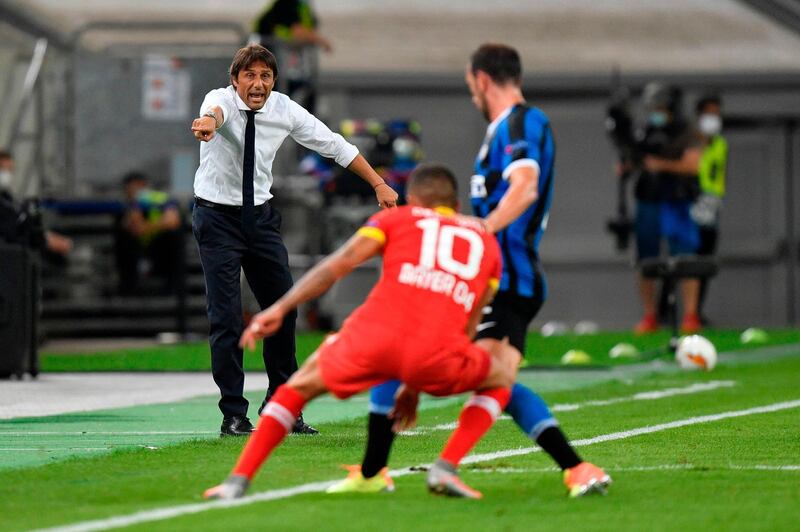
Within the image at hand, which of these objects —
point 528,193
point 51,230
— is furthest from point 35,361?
point 528,193

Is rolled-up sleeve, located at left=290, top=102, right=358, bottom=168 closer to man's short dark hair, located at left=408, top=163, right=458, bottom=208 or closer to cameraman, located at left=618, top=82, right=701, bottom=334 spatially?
man's short dark hair, located at left=408, top=163, right=458, bottom=208

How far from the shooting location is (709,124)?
21.7 metres

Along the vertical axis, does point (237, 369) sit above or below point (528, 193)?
below

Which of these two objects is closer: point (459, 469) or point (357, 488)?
point (357, 488)

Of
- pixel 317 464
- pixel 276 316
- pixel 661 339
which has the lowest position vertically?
pixel 661 339

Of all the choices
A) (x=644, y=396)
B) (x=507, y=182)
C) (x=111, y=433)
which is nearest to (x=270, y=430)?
(x=507, y=182)

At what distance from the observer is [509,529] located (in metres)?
6.18

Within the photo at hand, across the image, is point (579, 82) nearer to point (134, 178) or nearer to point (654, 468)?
point (134, 178)

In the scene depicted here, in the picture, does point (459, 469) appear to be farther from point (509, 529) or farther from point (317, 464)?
point (509, 529)

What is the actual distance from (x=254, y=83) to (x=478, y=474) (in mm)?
2724

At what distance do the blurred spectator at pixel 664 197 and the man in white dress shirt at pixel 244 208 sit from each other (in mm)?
11213

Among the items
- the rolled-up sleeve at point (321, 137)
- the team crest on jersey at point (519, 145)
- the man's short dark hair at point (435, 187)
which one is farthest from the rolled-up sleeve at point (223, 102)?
the man's short dark hair at point (435, 187)

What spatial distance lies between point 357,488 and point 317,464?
1116mm

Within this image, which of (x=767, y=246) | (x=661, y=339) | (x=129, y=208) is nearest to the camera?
(x=661, y=339)
